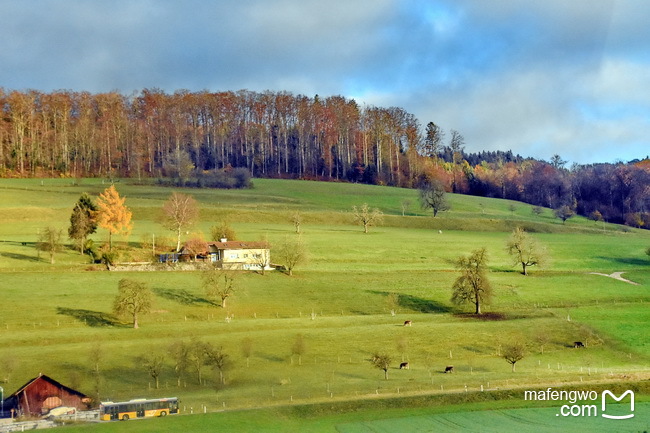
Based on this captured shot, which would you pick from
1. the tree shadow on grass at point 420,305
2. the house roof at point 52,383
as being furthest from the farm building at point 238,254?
the house roof at point 52,383

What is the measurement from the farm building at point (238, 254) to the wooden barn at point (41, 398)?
49.3 m

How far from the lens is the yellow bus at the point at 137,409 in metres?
48.3

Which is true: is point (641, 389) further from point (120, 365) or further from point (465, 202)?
point (465, 202)

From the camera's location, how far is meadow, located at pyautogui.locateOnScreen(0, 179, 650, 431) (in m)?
57.2

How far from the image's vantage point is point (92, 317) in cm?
7394

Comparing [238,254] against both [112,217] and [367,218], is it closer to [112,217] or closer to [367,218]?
[112,217]

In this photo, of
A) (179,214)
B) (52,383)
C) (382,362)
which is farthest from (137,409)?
(179,214)

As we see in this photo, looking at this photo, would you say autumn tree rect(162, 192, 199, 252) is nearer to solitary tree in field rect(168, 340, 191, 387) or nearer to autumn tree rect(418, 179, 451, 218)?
solitary tree in field rect(168, 340, 191, 387)

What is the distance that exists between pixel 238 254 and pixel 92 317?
3031cm

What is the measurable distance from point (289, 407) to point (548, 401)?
18.3 metres

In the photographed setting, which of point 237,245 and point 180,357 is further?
Answer: point 237,245

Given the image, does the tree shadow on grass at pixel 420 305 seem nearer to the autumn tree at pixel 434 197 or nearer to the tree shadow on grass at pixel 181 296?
the tree shadow on grass at pixel 181 296

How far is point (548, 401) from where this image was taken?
52.2 metres

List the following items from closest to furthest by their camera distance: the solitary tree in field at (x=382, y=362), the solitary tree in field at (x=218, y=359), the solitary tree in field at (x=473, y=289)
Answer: the solitary tree in field at (x=218, y=359) → the solitary tree in field at (x=382, y=362) → the solitary tree in field at (x=473, y=289)
